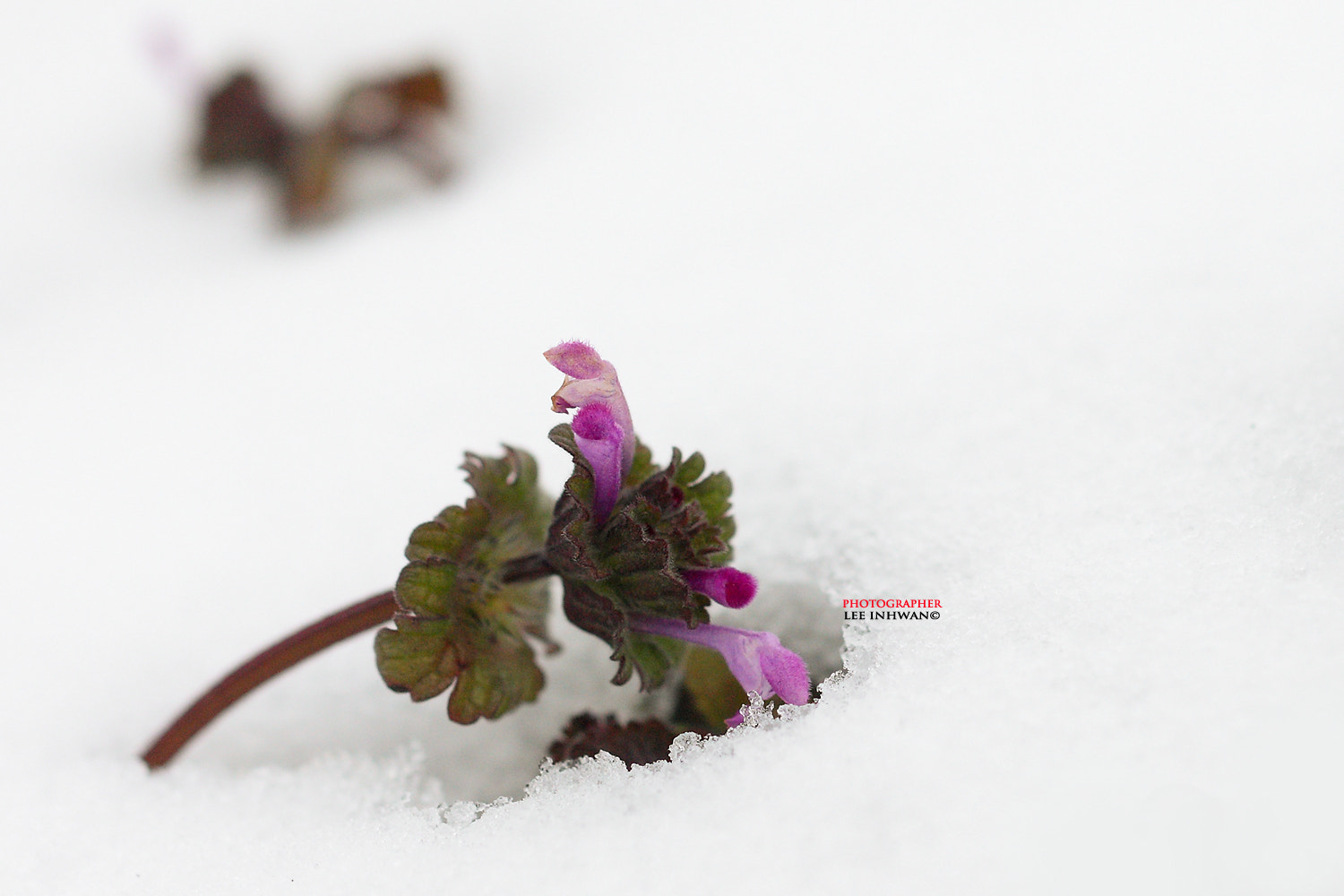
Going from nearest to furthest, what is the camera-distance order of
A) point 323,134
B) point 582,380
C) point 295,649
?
point 582,380
point 295,649
point 323,134

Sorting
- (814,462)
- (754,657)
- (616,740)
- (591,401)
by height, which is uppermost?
(591,401)

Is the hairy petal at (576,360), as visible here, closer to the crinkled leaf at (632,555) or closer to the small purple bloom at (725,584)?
the crinkled leaf at (632,555)

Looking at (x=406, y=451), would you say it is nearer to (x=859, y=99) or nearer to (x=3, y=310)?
(x=859, y=99)

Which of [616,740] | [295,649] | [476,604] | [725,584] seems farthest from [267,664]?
[725,584]

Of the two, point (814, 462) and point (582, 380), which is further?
point (814, 462)

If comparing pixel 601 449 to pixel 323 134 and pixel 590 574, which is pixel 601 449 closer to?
pixel 590 574

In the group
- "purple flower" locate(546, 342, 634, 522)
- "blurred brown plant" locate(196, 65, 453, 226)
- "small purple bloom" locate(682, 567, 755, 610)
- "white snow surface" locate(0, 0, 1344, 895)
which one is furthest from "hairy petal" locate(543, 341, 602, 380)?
"blurred brown plant" locate(196, 65, 453, 226)

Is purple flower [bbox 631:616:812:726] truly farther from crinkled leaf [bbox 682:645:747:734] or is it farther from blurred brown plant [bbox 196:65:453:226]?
blurred brown plant [bbox 196:65:453:226]
